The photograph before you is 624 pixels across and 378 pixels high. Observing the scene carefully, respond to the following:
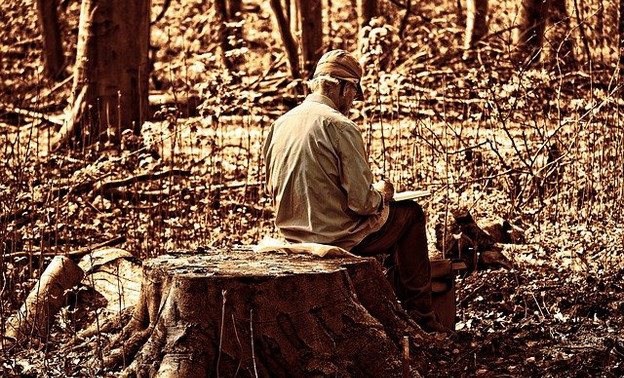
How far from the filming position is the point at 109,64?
36.1 feet

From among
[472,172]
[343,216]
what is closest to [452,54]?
[472,172]

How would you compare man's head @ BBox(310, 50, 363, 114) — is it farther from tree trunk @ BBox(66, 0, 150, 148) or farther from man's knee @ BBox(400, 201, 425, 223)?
tree trunk @ BBox(66, 0, 150, 148)

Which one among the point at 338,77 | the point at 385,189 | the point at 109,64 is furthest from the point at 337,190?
the point at 109,64

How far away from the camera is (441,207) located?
899cm

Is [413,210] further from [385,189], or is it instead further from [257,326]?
[257,326]

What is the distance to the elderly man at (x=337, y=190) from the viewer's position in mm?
5895

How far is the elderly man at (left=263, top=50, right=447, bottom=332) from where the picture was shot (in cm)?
589

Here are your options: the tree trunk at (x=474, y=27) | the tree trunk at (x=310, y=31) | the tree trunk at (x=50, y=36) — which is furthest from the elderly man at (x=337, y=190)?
the tree trunk at (x=50, y=36)

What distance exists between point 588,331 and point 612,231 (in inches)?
87.0

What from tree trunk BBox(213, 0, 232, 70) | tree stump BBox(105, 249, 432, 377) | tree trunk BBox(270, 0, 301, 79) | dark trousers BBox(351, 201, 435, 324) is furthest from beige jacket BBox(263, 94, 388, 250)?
tree trunk BBox(213, 0, 232, 70)

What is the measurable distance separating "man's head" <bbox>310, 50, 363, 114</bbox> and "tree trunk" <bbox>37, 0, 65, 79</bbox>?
43.7 ft

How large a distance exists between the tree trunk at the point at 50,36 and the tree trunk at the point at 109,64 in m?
7.90

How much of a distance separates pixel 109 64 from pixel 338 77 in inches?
213

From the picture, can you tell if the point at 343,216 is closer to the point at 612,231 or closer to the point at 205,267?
the point at 205,267
